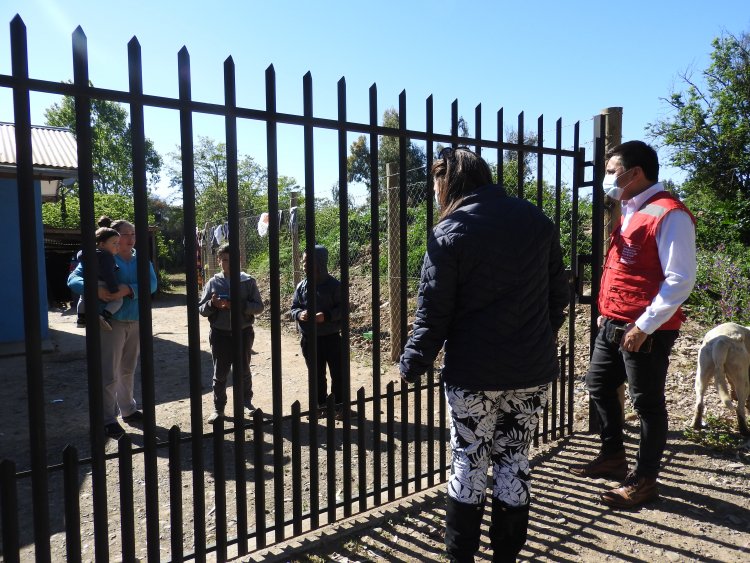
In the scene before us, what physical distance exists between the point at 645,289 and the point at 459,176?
4.84 feet

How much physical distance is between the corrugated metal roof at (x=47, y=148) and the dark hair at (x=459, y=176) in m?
4.84

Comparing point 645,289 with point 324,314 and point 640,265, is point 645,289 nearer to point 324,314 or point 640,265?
point 640,265

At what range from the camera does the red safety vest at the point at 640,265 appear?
299 centimetres

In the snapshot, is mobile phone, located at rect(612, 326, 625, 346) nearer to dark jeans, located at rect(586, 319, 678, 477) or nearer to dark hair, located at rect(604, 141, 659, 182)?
dark jeans, located at rect(586, 319, 678, 477)

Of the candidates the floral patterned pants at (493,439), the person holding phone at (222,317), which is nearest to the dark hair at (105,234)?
the person holding phone at (222,317)

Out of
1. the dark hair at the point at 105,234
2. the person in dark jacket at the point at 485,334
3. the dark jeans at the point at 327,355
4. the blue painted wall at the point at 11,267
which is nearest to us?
the person in dark jacket at the point at 485,334

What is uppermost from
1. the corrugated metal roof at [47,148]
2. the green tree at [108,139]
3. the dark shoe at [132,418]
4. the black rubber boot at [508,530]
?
the green tree at [108,139]

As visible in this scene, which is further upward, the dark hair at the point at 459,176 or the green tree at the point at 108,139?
the green tree at the point at 108,139

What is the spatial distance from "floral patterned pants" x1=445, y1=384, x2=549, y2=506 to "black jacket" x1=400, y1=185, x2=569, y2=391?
9 centimetres

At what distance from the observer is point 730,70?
69.9 feet

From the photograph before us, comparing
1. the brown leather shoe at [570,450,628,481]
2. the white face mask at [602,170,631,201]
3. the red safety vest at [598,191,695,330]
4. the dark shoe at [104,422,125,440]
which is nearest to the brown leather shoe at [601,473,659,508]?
the brown leather shoe at [570,450,628,481]

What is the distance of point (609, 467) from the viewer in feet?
11.9

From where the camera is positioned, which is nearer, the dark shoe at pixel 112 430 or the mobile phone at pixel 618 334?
the mobile phone at pixel 618 334

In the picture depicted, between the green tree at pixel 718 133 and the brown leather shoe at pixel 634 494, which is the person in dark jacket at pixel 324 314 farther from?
the green tree at pixel 718 133
